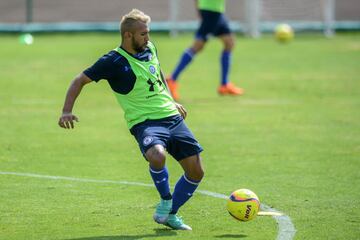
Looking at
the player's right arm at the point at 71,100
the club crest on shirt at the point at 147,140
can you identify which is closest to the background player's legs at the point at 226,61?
the player's right arm at the point at 71,100

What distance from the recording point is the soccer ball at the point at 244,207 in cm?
740

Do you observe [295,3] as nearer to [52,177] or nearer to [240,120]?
[240,120]

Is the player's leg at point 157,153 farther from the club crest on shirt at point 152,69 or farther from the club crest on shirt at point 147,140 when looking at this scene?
the club crest on shirt at point 152,69

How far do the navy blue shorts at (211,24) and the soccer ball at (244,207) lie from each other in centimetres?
909

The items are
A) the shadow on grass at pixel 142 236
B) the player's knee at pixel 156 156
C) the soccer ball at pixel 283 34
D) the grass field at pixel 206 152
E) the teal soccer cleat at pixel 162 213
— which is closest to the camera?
the shadow on grass at pixel 142 236

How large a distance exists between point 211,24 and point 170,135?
9118 millimetres

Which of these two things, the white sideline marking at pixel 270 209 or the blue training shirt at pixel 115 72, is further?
the blue training shirt at pixel 115 72

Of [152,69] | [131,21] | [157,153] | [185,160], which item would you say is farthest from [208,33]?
[157,153]

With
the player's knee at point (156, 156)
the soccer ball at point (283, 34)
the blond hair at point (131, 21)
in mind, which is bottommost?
the soccer ball at point (283, 34)

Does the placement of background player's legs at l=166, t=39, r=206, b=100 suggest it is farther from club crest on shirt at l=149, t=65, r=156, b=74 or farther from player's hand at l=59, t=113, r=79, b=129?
player's hand at l=59, t=113, r=79, b=129

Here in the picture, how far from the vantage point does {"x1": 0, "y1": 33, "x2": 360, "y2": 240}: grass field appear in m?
7.54

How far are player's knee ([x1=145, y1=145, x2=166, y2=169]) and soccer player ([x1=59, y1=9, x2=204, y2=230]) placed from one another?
114mm

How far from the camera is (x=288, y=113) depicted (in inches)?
581

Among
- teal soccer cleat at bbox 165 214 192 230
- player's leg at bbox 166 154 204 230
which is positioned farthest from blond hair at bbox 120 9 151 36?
teal soccer cleat at bbox 165 214 192 230
